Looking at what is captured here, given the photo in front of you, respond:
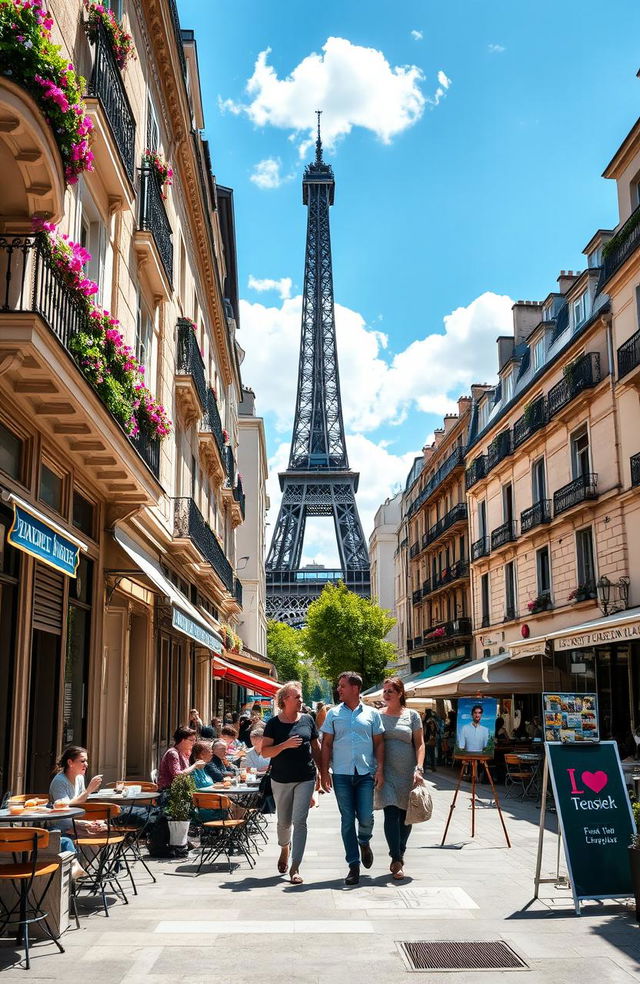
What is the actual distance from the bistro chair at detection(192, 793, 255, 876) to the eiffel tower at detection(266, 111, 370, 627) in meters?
73.9

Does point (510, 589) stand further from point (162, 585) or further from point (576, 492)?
point (162, 585)

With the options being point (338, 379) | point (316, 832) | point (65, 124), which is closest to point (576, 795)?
point (316, 832)

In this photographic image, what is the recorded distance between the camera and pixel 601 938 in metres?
6.68

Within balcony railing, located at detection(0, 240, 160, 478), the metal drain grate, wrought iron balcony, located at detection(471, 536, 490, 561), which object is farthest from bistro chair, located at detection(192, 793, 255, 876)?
wrought iron balcony, located at detection(471, 536, 490, 561)

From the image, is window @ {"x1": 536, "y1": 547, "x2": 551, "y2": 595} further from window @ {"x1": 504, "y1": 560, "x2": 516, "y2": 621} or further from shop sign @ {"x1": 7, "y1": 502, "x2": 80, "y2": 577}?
shop sign @ {"x1": 7, "y1": 502, "x2": 80, "y2": 577}

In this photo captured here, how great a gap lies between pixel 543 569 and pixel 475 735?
16948mm

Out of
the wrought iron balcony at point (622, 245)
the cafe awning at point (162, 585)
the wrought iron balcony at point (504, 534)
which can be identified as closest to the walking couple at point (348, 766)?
the cafe awning at point (162, 585)

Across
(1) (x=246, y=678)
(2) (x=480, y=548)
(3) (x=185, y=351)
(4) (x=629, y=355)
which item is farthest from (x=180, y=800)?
(2) (x=480, y=548)

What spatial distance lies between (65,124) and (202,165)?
594 inches

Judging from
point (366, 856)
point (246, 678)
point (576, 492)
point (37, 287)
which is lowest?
point (366, 856)

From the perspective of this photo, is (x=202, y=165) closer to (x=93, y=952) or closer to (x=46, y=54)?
(x=46, y=54)

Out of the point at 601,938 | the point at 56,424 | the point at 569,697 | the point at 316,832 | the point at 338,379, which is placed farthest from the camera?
the point at 338,379

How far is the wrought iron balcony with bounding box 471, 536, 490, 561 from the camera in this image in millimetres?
35406

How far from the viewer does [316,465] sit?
100m
